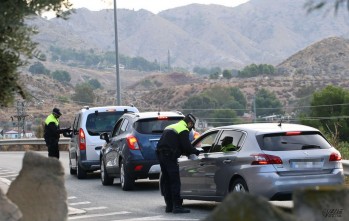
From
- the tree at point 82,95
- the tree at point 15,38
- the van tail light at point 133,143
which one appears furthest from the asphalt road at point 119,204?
the tree at point 82,95

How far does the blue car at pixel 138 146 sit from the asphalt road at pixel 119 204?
0.39m

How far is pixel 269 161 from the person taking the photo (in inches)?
511

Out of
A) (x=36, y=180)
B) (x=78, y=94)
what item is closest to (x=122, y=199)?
(x=36, y=180)

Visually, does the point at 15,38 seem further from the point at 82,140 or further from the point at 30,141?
the point at 30,141

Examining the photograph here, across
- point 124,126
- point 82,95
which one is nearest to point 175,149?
point 124,126

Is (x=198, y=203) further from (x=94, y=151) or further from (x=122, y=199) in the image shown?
(x=94, y=151)

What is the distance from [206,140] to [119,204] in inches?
82.0

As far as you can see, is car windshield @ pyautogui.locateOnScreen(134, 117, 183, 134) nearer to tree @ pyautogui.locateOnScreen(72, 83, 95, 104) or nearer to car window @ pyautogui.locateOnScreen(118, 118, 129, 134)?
car window @ pyautogui.locateOnScreen(118, 118, 129, 134)

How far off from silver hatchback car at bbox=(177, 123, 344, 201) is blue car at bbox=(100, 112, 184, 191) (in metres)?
4.04

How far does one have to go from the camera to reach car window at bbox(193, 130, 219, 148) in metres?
14.7

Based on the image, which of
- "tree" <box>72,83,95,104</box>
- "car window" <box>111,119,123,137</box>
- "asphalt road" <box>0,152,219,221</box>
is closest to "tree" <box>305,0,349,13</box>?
"asphalt road" <box>0,152,219,221</box>

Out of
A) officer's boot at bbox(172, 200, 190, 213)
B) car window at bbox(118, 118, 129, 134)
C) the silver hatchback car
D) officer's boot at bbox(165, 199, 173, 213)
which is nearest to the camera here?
the silver hatchback car

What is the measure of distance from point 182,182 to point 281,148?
2722 mm

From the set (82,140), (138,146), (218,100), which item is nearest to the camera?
(138,146)
